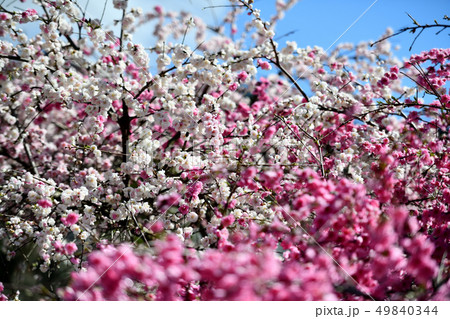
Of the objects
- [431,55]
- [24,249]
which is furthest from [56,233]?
[431,55]

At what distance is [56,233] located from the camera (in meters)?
2.96

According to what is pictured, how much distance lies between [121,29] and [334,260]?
3369 mm

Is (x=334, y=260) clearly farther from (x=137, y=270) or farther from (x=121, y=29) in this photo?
(x=121, y=29)

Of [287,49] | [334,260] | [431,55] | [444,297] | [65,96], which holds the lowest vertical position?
[444,297]

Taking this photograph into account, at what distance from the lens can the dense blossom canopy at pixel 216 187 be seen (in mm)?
1482

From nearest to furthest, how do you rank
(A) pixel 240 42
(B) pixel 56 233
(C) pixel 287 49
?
(B) pixel 56 233, (C) pixel 287 49, (A) pixel 240 42

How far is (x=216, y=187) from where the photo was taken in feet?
10.1

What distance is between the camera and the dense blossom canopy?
4.86ft

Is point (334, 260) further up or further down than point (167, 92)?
further down
